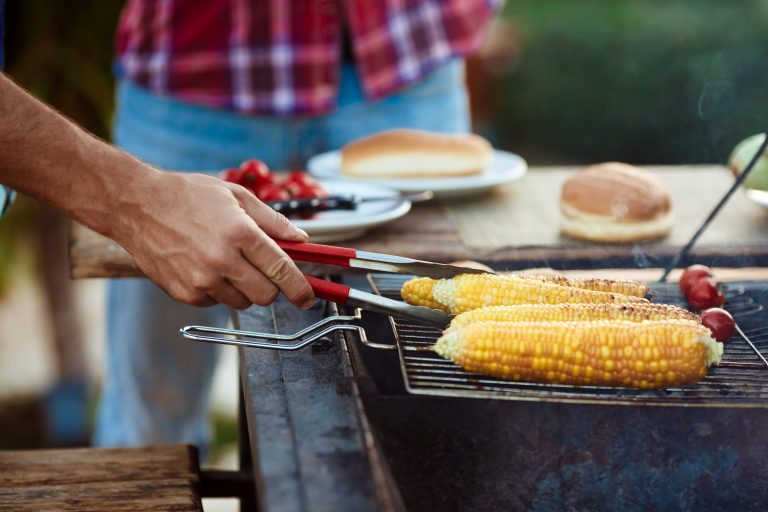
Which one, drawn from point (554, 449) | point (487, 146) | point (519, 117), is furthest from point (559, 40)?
point (554, 449)

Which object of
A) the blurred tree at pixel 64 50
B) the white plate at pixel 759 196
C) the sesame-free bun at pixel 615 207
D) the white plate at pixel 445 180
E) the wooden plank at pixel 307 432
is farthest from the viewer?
the blurred tree at pixel 64 50

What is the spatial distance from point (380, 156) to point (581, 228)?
0.79 meters

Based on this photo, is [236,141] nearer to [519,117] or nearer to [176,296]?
[176,296]

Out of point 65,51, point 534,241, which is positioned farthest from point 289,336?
point 65,51

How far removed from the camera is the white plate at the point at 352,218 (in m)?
2.49

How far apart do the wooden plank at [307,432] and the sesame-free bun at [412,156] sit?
128cm

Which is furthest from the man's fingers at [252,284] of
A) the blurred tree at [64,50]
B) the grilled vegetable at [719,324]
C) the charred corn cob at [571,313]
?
the blurred tree at [64,50]

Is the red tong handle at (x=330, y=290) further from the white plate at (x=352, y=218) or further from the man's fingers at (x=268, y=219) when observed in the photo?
the white plate at (x=352, y=218)

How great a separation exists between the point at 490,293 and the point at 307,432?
583mm

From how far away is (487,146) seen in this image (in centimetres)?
320

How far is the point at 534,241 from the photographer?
8.72 ft

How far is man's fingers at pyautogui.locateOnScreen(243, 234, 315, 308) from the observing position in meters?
1.77

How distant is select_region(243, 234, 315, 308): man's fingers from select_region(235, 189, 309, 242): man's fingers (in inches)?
5.3

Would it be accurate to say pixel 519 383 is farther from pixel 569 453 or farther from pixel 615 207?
pixel 615 207
